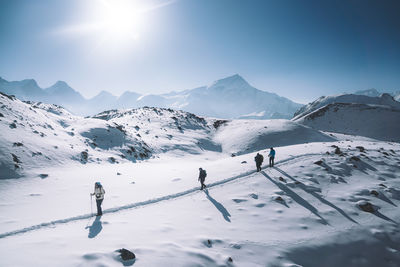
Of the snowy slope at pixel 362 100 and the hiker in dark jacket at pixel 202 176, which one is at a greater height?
the snowy slope at pixel 362 100

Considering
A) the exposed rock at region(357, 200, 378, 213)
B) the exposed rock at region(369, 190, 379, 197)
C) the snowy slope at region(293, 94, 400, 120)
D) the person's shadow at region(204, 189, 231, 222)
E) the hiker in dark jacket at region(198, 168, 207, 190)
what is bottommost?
the exposed rock at region(357, 200, 378, 213)

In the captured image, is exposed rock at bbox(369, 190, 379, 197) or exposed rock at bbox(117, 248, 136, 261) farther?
exposed rock at bbox(369, 190, 379, 197)

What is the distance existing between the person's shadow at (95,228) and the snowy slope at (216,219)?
5 cm

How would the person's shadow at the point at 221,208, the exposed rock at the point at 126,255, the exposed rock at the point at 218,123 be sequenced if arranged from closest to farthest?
the exposed rock at the point at 126,255
the person's shadow at the point at 221,208
the exposed rock at the point at 218,123

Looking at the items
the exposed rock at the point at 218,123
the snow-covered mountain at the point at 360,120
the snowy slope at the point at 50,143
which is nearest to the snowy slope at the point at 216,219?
the snowy slope at the point at 50,143

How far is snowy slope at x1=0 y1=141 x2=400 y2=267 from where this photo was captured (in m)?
8.54

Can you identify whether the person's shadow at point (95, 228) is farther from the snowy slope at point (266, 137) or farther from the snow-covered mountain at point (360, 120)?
the snow-covered mountain at point (360, 120)

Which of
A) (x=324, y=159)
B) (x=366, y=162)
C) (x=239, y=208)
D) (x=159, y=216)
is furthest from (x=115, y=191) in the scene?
(x=366, y=162)

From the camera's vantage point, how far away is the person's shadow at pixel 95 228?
9.51 metres

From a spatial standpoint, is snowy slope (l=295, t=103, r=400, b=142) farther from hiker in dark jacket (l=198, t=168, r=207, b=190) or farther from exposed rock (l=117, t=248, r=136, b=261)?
exposed rock (l=117, t=248, r=136, b=261)

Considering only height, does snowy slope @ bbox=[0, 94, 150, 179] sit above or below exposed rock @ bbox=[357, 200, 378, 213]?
above

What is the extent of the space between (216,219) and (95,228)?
22.2ft

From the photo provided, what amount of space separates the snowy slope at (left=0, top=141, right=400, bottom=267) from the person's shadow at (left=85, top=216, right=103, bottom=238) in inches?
1.9

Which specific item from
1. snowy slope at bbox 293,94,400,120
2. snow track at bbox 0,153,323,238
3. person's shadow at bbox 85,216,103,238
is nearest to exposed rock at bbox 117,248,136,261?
person's shadow at bbox 85,216,103,238
